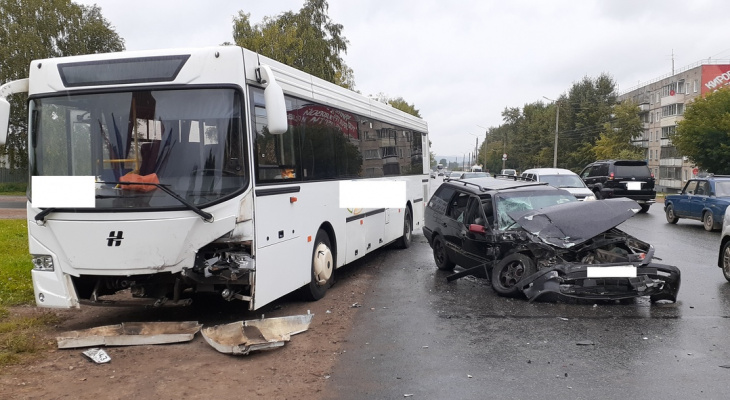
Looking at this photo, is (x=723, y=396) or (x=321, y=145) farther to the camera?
(x=321, y=145)

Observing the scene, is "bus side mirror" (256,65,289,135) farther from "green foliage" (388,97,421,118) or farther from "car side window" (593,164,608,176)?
"green foliage" (388,97,421,118)

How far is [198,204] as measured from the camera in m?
6.18

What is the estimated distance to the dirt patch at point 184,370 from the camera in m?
5.10

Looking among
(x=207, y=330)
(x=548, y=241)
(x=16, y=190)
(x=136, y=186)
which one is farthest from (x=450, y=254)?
(x=16, y=190)

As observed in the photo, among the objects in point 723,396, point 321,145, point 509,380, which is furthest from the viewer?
point 321,145

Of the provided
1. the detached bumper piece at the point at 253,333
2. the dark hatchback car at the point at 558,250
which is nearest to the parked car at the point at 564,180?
the dark hatchback car at the point at 558,250

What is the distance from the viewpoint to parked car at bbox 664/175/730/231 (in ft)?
57.3

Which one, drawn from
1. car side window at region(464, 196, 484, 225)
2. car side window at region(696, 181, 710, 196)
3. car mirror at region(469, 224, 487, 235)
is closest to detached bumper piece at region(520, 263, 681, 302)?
car mirror at region(469, 224, 487, 235)

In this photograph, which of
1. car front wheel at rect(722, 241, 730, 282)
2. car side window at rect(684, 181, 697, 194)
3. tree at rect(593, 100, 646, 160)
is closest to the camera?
car front wheel at rect(722, 241, 730, 282)

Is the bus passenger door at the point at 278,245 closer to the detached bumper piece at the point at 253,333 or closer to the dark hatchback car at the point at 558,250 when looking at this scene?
the detached bumper piece at the point at 253,333

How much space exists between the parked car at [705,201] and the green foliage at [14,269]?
54.8 ft

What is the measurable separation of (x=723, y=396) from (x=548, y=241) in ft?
11.1

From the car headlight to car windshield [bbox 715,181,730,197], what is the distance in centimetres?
1740

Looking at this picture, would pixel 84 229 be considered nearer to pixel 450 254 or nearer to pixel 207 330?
pixel 207 330
